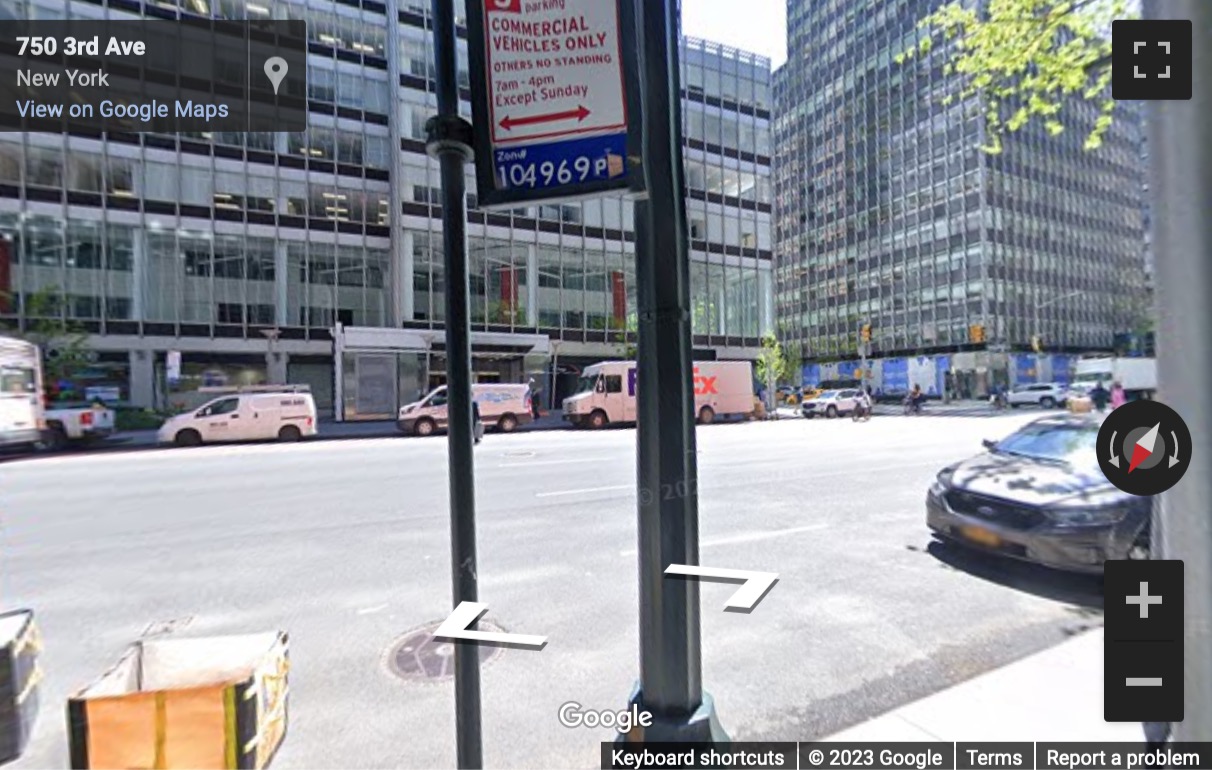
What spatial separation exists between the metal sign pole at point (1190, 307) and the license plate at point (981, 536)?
13.6 ft

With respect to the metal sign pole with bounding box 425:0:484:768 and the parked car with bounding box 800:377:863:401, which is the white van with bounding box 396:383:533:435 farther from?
the parked car with bounding box 800:377:863:401

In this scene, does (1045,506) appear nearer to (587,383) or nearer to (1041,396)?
(587,383)

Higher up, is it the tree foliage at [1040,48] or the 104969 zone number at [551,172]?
the tree foliage at [1040,48]

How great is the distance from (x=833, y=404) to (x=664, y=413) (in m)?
35.4

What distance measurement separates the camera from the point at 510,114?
1965 millimetres

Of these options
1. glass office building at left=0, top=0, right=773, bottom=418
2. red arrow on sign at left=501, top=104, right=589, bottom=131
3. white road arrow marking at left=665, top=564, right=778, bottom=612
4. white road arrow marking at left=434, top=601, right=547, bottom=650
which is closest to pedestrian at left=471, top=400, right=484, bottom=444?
white road arrow marking at left=434, top=601, right=547, bottom=650

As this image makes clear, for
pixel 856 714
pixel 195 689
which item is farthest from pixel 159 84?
pixel 856 714

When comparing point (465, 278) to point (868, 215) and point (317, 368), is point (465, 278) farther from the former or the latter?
point (868, 215)

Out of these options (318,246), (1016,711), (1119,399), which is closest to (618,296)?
(318,246)

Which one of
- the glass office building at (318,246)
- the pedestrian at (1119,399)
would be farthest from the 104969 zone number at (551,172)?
the glass office building at (318,246)

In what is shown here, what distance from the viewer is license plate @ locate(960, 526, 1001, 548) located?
5262 mm

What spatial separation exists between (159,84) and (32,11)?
19.8 feet

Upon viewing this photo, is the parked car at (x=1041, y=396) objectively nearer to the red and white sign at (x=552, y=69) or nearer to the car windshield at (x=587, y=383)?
the car windshield at (x=587, y=383)

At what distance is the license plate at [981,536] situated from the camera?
526cm
